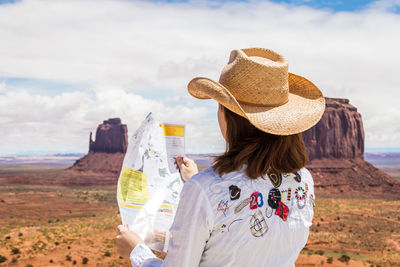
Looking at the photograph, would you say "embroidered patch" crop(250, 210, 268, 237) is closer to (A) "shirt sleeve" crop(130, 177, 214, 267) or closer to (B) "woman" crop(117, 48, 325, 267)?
(B) "woman" crop(117, 48, 325, 267)

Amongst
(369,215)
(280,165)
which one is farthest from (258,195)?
(369,215)

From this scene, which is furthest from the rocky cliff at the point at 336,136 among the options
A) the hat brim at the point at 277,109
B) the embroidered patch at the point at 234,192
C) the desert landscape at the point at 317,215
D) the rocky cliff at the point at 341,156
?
the embroidered patch at the point at 234,192

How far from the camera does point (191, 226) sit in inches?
45.5

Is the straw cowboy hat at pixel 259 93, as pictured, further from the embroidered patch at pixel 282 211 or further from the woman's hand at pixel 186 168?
the woman's hand at pixel 186 168

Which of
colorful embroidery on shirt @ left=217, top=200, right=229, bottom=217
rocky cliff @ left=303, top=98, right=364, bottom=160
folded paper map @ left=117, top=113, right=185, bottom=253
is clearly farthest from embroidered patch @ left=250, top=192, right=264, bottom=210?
rocky cliff @ left=303, top=98, right=364, bottom=160

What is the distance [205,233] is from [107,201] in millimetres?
41035

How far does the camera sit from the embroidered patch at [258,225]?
122cm

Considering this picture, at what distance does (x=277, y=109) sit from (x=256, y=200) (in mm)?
421

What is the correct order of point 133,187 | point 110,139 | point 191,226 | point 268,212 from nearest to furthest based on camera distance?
point 191,226, point 268,212, point 133,187, point 110,139

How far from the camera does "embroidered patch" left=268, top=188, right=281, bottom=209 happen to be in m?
1.28

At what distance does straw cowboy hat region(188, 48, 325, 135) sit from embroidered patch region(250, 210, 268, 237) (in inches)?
11.9

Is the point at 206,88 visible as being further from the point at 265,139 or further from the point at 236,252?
the point at 236,252

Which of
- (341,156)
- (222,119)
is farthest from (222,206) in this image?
(341,156)

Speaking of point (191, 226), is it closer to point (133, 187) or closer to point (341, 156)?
point (133, 187)
